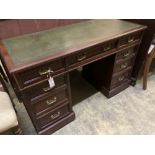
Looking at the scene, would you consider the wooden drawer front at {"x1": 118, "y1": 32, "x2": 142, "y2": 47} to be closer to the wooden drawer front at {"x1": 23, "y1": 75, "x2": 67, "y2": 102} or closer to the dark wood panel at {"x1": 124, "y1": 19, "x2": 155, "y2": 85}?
the dark wood panel at {"x1": 124, "y1": 19, "x2": 155, "y2": 85}

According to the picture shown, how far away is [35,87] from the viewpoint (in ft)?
3.07

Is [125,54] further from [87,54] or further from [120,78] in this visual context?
[87,54]

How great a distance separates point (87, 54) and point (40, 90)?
17.9 inches

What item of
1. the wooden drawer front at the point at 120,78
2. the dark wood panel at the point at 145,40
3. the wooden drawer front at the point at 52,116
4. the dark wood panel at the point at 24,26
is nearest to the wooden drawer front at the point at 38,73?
the wooden drawer front at the point at 52,116

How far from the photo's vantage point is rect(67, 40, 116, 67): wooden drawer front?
3.28 ft

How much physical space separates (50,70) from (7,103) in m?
0.38

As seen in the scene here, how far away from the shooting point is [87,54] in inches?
42.0

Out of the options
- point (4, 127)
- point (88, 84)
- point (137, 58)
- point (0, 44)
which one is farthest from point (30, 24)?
point (137, 58)

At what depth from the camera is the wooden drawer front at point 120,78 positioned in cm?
154

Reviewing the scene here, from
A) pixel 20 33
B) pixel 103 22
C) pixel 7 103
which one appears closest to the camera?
pixel 7 103

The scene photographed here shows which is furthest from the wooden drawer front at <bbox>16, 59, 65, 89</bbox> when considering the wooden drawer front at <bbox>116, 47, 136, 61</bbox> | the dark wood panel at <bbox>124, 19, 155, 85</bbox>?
the dark wood panel at <bbox>124, 19, 155, 85</bbox>
